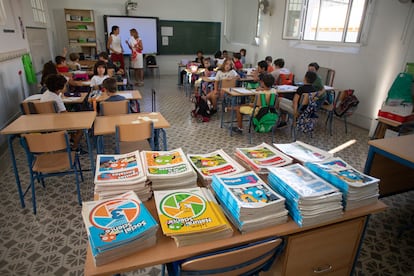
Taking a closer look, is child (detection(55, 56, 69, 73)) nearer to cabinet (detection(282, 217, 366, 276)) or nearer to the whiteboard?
the whiteboard

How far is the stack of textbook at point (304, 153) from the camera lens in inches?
64.5

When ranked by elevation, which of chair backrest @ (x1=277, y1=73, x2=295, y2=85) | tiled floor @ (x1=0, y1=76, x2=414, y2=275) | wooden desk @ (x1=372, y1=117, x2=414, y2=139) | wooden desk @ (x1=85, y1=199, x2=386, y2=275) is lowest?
tiled floor @ (x1=0, y1=76, x2=414, y2=275)

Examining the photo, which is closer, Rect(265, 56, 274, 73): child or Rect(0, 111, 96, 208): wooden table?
Rect(0, 111, 96, 208): wooden table

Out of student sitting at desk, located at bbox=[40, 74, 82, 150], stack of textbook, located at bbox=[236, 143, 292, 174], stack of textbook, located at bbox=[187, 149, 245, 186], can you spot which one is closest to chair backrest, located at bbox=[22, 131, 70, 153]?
student sitting at desk, located at bbox=[40, 74, 82, 150]

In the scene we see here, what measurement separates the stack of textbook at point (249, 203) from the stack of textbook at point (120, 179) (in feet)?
1.18

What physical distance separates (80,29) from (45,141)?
828 cm

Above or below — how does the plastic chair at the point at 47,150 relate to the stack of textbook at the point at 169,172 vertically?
below

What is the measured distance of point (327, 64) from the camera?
6109 millimetres

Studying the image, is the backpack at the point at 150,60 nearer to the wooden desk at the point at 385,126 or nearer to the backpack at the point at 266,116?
the backpack at the point at 266,116

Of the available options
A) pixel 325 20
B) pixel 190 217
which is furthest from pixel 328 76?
pixel 190 217

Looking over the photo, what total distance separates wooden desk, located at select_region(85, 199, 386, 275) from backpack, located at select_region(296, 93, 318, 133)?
119 inches

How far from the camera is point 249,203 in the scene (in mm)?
1175

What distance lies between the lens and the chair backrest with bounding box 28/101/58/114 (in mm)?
3170

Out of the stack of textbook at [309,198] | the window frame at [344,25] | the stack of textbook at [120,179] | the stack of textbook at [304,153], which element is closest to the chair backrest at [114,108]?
the stack of textbook at [120,179]
